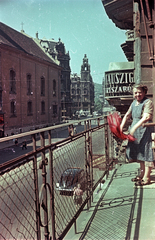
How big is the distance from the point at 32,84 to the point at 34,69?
2619 mm

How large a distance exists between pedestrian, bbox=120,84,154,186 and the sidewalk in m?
0.46

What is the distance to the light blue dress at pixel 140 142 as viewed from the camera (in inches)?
127

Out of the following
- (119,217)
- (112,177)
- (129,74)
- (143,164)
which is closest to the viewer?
(119,217)

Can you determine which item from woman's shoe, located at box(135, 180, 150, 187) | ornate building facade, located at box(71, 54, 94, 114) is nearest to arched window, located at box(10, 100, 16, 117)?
woman's shoe, located at box(135, 180, 150, 187)

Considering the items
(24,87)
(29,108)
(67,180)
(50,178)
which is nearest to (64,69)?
(29,108)

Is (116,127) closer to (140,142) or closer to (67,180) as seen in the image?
(140,142)

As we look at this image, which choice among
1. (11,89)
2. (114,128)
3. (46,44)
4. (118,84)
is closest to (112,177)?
(114,128)

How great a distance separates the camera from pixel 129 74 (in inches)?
256

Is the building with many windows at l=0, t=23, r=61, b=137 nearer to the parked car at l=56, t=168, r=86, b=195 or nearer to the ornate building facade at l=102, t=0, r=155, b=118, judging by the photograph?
the ornate building facade at l=102, t=0, r=155, b=118

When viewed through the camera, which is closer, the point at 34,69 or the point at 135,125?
the point at 135,125

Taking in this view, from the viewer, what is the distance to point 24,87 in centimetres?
3078

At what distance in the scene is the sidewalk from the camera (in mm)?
2562

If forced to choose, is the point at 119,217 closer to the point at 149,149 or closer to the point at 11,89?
the point at 149,149

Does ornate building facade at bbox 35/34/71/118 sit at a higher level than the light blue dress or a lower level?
higher
